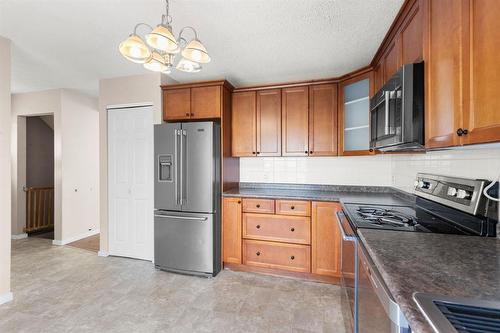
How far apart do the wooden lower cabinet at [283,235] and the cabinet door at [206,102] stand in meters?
1.09

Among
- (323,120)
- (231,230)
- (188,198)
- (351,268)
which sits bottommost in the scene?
(231,230)

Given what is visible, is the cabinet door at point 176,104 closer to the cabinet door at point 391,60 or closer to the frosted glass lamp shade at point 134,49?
the frosted glass lamp shade at point 134,49

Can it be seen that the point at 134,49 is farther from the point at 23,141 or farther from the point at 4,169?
the point at 23,141

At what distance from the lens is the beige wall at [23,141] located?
12.0 ft

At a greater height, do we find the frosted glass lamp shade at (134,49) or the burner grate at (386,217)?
the frosted glass lamp shade at (134,49)

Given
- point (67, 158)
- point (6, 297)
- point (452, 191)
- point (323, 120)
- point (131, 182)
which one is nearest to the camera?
point (452, 191)

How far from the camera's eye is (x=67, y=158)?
372cm

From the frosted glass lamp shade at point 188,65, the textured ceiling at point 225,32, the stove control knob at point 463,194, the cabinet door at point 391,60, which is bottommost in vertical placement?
the stove control knob at point 463,194

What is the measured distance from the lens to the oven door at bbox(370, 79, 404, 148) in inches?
52.9

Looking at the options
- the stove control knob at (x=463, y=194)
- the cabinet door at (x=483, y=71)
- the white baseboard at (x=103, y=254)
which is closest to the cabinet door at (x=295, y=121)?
the stove control knob at (x=463, y=194)

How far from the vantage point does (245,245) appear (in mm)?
2746

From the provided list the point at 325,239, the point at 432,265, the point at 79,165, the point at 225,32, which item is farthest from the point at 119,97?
the point at 432,265

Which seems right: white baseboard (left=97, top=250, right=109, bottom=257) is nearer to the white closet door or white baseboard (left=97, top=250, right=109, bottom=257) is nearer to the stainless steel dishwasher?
the white closet door

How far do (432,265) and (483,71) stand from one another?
75 centimetres
